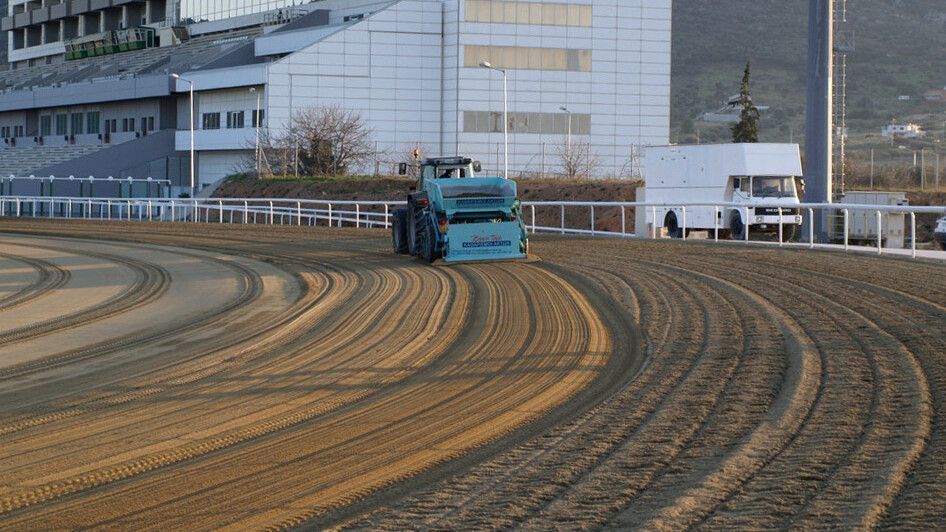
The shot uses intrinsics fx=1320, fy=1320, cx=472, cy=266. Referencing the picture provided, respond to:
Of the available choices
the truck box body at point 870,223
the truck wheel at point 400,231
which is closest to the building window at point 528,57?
the truck box body at point 870,223

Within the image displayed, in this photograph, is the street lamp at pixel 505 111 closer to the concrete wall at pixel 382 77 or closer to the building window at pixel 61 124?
the concrete wall at pixel 382 77

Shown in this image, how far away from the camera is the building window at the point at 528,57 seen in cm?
8394

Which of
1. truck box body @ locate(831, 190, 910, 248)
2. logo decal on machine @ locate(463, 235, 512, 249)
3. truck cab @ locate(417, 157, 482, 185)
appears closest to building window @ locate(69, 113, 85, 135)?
truck box body @ locate(831, 190, 910, 248)

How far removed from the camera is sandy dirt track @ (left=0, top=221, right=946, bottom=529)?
23.2 feet

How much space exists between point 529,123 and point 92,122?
3598cm

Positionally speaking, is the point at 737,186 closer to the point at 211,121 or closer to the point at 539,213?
the point at 539,213

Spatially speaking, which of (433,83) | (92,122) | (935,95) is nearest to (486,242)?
(433,83)

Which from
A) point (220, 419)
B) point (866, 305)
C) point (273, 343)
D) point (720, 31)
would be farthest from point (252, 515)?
point (720, 31)

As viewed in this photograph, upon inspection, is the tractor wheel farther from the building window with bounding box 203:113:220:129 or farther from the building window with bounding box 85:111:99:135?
the building window with bounding box 85:111:99:135

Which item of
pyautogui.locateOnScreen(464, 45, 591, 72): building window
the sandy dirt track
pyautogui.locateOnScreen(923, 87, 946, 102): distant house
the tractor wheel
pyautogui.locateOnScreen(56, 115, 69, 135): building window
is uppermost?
pyautogui.locateOnScreen(923, 87, 946, 102): distant house

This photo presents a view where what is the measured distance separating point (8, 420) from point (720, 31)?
197056 mm

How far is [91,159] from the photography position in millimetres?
88312

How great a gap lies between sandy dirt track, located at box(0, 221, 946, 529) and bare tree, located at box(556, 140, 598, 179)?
60844mm

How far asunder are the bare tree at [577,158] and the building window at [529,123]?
1081 mm
